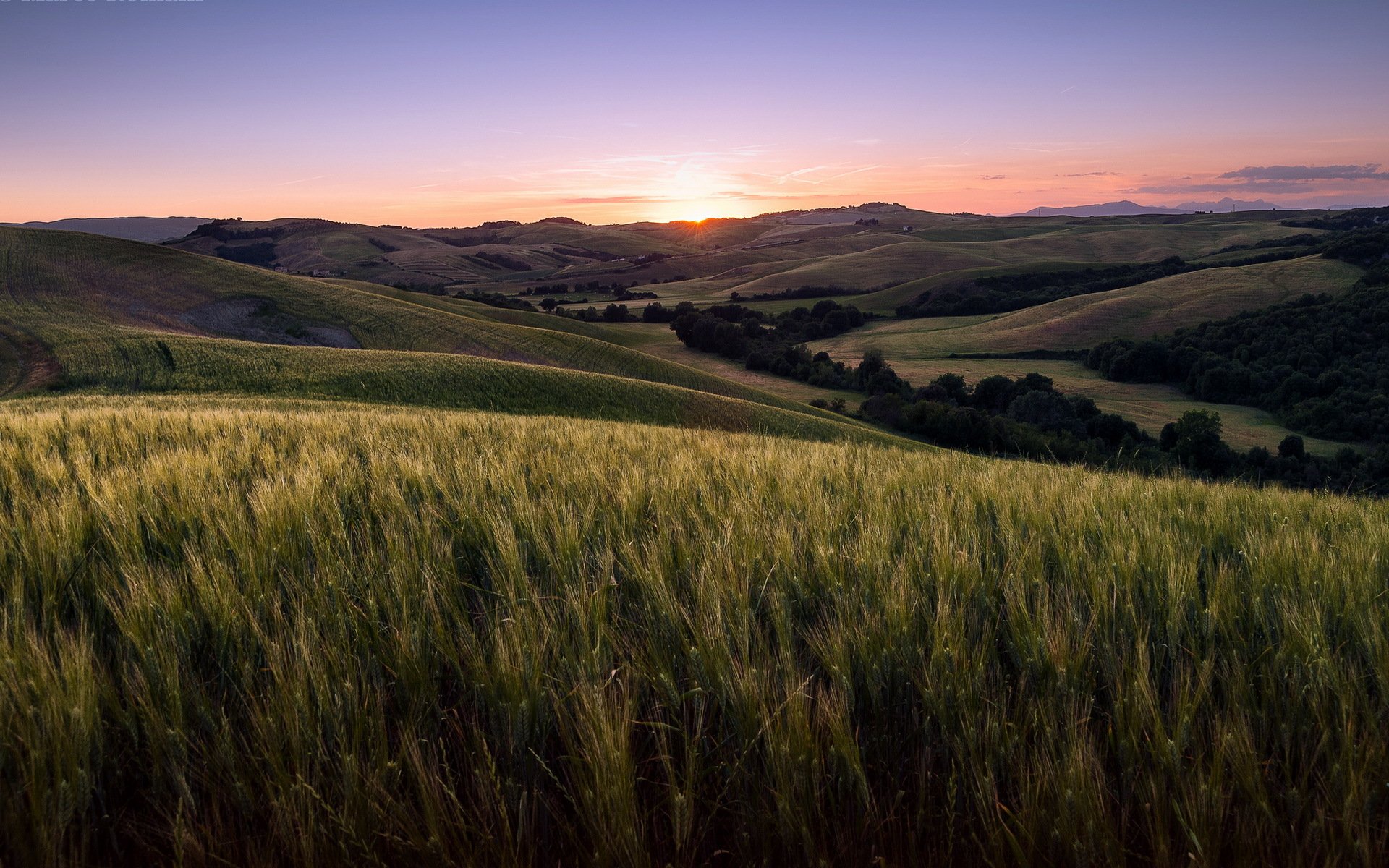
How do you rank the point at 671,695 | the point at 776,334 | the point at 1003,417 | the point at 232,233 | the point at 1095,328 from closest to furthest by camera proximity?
the point at 671,695, the point at 1003,417, the point at 1095,328, the point at 776,334, the point at 232,233

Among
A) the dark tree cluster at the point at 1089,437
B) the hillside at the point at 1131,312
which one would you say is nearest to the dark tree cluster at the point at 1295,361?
the hillside at the point at 1131,312

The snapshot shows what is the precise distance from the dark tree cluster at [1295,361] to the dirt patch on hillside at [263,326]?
78.8 meters

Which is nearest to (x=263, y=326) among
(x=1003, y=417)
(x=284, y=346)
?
(x=284, y=346)

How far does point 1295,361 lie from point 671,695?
99.6 m

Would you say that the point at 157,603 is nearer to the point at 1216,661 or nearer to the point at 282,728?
the point at 282,728

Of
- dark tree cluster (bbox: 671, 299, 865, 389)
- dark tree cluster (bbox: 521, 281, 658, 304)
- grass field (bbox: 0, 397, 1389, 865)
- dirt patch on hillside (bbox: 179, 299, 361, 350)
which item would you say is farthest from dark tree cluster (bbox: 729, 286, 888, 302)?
grass field (bbox: 0, 397, 1389, 865)

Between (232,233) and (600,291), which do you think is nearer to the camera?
(600,291)

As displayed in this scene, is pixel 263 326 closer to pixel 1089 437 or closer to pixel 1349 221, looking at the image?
pixel 1089 437

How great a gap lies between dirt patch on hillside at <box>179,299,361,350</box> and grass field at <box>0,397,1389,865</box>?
50.5 meters

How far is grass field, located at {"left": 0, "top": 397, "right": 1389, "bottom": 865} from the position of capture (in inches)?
Answer: 48.6

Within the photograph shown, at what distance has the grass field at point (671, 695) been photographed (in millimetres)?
1233

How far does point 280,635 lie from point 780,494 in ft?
7.97

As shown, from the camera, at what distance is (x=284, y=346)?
34.0 meters

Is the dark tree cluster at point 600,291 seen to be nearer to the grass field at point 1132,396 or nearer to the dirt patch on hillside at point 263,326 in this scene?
the grass field at point 1132,396
